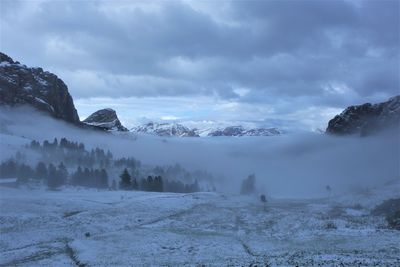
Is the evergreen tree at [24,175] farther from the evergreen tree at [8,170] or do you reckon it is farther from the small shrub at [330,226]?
the small shrub at [330,226]

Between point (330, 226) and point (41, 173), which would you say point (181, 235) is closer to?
point (330, 226)

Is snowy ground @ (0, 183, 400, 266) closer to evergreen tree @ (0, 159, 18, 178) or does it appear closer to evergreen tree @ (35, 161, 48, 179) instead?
evergreen tree @ (35, 161, 48, 179)

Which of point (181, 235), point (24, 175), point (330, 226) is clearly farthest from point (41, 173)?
point (330, 226)

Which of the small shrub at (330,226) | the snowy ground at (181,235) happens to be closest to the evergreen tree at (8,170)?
the snowy ground at (181,235)

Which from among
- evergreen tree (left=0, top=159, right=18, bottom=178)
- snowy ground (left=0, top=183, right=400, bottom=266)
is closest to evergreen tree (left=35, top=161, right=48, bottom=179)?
evergreen tree (left=0, top=159, right=18, bottom=178)

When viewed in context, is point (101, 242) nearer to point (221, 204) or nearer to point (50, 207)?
point (50, 207)

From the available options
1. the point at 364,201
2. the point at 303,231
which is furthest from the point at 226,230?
the point at 364,201

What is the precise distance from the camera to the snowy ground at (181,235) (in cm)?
4931

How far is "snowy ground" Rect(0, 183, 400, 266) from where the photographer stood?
162 feet

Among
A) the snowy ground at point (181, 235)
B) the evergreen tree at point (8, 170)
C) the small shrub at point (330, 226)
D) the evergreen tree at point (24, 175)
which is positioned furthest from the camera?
the evergreen tree at point (8, 170)

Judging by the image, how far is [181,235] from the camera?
6456 centimetres

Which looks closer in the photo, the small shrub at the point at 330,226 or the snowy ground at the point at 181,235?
the snowy ground at the point at 181,235

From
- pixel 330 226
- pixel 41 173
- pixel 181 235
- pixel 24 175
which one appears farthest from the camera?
pixel 41 173

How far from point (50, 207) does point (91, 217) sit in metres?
12.5
